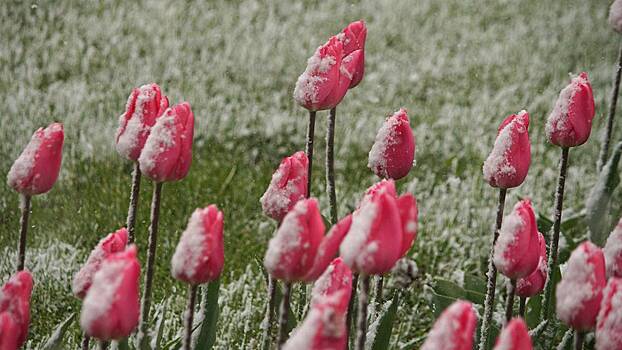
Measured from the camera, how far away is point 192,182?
4.56 metres

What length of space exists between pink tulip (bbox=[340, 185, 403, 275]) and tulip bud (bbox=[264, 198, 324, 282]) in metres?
0.05

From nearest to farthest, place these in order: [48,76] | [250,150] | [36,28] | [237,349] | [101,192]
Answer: [237,349] → [101,192] → [250,150] → [48,76] → [36,28]

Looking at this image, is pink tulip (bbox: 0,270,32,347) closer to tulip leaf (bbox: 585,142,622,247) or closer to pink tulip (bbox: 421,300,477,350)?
pink tulip (bbox: 421,300,477,350)

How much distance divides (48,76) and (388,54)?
2.04 meters

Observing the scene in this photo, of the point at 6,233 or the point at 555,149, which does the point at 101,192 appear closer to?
the point at 6,233

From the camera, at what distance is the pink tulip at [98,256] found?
1781 millimetres

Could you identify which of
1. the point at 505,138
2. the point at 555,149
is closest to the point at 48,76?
the point at 555,149

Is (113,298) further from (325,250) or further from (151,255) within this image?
(151,255)

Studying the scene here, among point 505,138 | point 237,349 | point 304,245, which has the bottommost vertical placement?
point 237,349

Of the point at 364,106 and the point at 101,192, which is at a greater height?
the point at 364,106

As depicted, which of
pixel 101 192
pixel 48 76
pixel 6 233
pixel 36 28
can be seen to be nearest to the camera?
pixel 6 233

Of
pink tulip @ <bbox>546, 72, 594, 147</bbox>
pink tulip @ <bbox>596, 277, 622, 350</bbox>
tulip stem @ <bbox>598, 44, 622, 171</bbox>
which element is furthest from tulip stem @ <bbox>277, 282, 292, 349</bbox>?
tulip stem @ <bbox>598, 44, 622, 171</bbox>

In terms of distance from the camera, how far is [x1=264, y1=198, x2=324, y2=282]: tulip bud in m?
1.44

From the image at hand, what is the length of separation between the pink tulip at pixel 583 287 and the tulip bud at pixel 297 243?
0.39 meters
